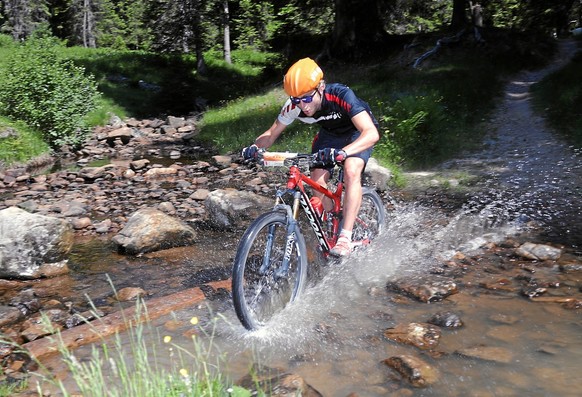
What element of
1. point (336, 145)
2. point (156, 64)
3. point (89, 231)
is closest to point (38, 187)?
point (89, 231)

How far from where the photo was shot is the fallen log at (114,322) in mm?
4387

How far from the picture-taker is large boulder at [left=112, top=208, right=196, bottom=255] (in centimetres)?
748

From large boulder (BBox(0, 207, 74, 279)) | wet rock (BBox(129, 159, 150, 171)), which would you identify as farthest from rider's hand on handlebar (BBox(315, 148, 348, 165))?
wet rock (BBox(129, 159, 150, 171))

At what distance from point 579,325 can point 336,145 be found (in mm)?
3108

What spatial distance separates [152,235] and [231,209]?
1584 mm

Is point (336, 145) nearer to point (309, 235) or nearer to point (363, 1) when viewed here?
point (309, 235)

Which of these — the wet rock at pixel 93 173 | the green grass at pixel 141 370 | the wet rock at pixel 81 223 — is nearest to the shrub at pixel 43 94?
the wet rock at pixel 93 173

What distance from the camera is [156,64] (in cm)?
3494

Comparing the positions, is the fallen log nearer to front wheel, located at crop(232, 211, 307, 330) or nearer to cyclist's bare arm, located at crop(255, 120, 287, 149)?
front wheel, located at crop(232, 211, 307, 330)

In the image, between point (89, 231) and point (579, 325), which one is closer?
point (579, 325)

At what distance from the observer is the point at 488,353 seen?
402 centimetres

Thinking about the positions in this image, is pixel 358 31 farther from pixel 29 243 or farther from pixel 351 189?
pixel 29 243

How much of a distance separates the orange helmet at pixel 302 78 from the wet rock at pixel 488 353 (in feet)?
9.23

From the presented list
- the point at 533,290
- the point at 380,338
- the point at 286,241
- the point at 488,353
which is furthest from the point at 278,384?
the point at 533,290
